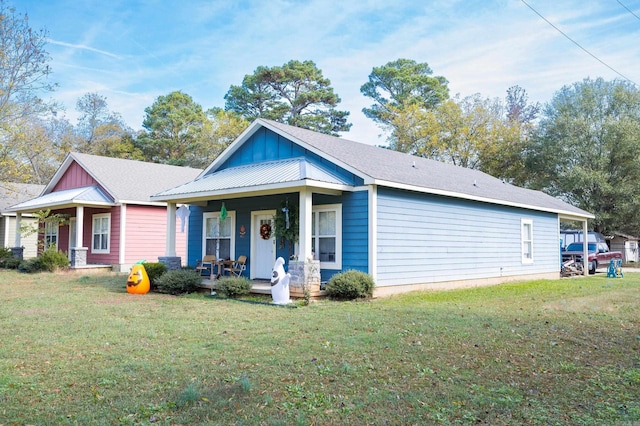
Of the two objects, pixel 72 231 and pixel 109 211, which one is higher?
pixel 109 211

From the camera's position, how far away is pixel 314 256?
43.0 ft

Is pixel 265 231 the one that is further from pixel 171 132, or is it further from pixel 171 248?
pixel 171 132

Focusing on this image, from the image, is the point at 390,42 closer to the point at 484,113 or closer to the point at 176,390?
the point at 176,390

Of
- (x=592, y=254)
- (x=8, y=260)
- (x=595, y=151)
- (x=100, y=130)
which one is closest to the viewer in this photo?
(x=8, y=260)

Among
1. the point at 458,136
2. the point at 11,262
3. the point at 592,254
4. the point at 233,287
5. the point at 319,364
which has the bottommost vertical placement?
the point at 319,364

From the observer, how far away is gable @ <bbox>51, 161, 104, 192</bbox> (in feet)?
74.4

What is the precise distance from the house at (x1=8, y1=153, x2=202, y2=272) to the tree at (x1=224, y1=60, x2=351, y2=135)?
19.1 metres

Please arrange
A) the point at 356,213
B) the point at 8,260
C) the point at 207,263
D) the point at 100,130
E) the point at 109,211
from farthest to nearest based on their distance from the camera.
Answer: the point at 100,130
the point at 8,260
the point at 109,211
the point at 207,263
the point at 356,213

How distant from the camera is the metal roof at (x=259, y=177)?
12009 millimetres

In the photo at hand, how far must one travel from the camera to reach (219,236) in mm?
16000

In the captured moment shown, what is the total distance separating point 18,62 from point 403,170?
16364 millimetres

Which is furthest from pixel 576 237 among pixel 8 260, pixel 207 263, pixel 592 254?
pixel 8 260

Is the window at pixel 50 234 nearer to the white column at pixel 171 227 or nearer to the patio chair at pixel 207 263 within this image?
the white column at pixel 171 227

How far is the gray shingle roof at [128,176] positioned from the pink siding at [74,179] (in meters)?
0.25
